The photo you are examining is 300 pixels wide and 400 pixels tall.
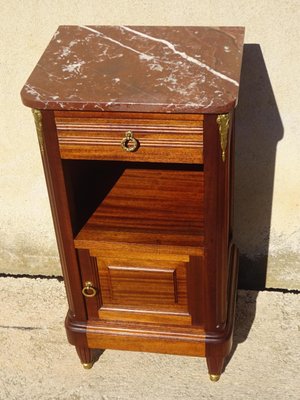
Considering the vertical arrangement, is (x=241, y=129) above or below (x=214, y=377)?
above

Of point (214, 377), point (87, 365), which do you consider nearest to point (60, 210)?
point (87, 365)

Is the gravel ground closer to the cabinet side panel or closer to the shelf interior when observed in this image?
the cabinet side panel

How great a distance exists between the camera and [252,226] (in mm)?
2553

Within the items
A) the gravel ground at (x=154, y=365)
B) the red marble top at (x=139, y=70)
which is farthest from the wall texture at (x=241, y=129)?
the gravel ground at (x=154, y=365)

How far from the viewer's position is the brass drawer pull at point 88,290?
211cm

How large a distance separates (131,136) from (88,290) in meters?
0.61

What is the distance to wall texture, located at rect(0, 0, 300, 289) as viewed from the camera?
2.11 metres

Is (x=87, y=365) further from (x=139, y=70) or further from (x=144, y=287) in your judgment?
(x=139, y=70)

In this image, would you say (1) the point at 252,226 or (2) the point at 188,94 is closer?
(2) the point at 188,94

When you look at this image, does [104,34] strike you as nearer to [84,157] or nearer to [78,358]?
[84,157]

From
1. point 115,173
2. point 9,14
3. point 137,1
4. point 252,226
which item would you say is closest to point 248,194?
point 252,226

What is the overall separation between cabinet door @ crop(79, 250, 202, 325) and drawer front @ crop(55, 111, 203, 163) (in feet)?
1.19

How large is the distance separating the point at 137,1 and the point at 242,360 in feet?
4.20

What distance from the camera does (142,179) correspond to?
2236mm
